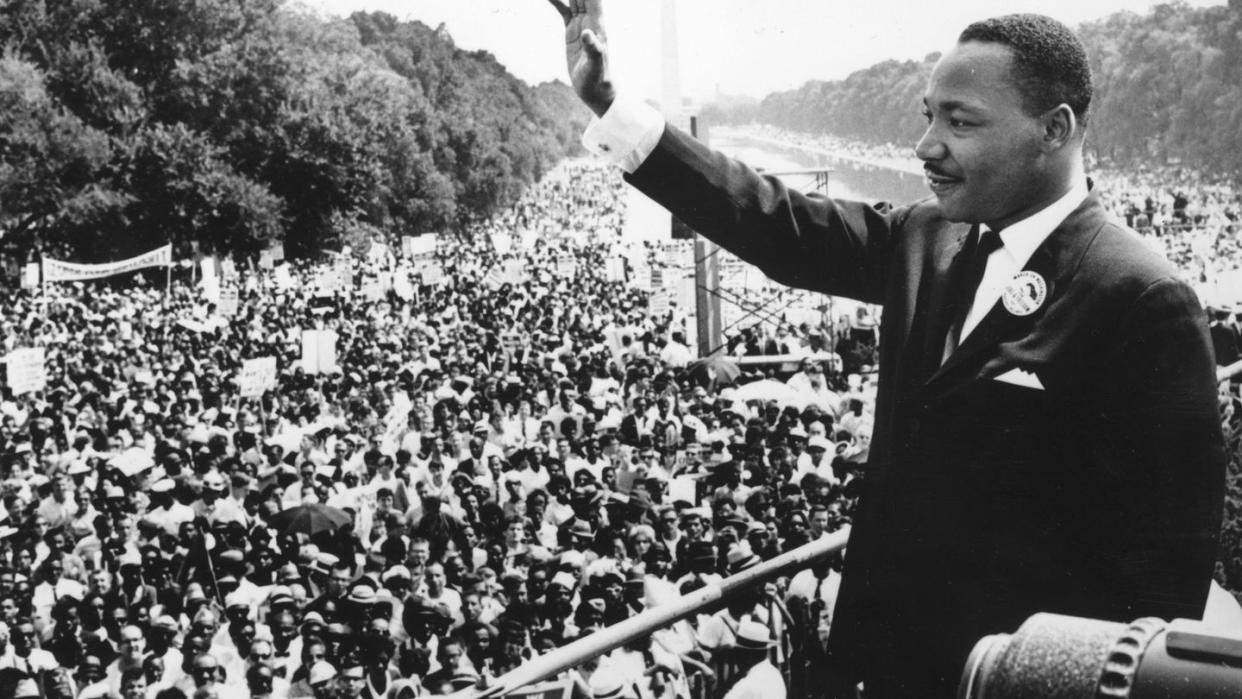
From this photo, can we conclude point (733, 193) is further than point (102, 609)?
No

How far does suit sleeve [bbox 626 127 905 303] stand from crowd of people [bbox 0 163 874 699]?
0.81m

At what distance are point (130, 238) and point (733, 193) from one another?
35.5 metres

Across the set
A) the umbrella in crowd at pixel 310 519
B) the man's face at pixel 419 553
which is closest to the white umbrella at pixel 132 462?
the umbrella in crowd at pixel 310 519

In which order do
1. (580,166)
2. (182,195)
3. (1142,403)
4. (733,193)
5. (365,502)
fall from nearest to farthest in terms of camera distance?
(1142,403) < (733,193) < (365,502) < (182,195) < (580,166)

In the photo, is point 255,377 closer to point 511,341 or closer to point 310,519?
point 310,519

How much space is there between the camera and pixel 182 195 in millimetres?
33375

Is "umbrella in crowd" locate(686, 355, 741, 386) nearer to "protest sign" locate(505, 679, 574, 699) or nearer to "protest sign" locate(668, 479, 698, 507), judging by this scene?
"protest sign" locate(668, 479, 698, 507)

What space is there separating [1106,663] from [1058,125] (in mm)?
979

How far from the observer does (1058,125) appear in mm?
1567

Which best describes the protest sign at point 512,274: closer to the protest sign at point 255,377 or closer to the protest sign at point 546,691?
the protest sign at point 255,377

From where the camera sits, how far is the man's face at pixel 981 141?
5.08ft

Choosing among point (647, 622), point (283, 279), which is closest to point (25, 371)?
point (283, 279)

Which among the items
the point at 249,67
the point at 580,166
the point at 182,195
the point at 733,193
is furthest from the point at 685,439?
the point at 580,166

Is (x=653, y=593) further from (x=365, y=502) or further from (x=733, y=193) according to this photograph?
(x=733, y=193)
